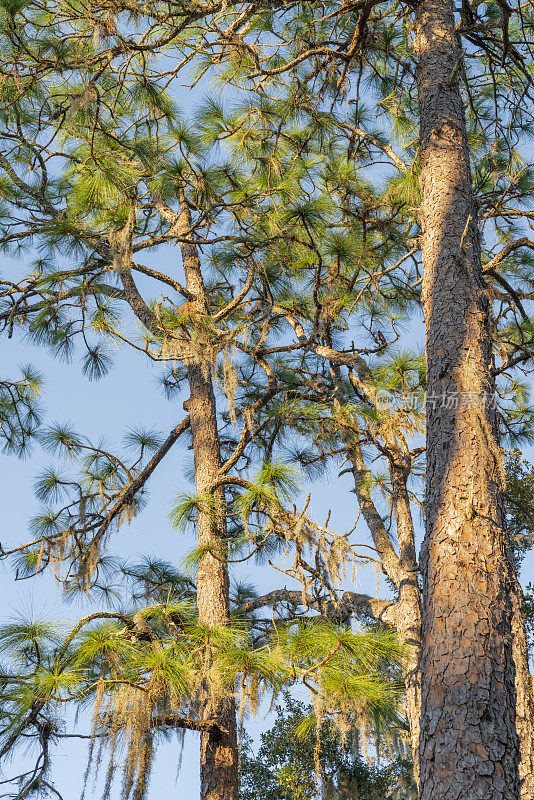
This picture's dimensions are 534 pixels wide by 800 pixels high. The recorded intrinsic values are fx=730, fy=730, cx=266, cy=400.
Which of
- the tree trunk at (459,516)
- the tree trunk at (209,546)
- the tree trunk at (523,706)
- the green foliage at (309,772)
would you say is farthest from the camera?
the green foliage at (309,772)

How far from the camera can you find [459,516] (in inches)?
84.0

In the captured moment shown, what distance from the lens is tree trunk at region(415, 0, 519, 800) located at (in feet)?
5.91

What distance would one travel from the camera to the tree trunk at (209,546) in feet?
9.60

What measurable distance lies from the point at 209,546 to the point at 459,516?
4.38 ft

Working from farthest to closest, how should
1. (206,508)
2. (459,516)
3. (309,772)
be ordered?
(309,772) < (206,508) < (459,516)

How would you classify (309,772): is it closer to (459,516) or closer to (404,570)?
(404,570)

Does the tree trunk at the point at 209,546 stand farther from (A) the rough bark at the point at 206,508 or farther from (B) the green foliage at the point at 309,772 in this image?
(B) the green foliage at the point at 309,772

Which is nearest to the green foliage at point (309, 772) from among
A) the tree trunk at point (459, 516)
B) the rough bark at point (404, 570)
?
the rough bark at point (404, 570)

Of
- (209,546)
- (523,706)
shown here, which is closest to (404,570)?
(523,706)

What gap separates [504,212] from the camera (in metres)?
3.53

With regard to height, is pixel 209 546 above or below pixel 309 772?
above

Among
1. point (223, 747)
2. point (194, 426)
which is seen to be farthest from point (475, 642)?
point (194, 426)

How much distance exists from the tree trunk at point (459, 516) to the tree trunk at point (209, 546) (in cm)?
92

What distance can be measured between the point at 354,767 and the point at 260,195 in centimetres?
389
